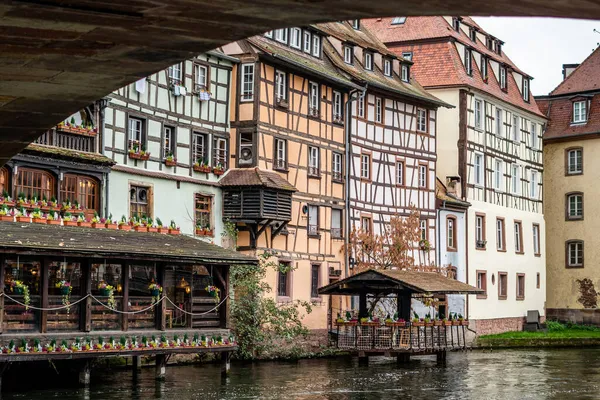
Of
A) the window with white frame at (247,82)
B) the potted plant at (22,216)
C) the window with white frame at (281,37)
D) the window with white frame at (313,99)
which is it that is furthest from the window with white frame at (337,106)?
the potted plant at (22,216)

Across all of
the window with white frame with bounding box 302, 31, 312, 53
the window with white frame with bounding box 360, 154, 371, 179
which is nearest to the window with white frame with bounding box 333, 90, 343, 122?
the window with white frame with bounding box 302, 31, 312, 53

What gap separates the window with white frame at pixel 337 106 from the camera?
40.0 meters

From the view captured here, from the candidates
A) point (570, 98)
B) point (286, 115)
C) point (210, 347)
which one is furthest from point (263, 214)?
point (570, 98)

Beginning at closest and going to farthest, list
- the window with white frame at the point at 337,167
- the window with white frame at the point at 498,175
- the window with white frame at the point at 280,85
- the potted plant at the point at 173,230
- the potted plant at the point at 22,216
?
the potted plant at the point at 22,216, the potted plant at the point at 173,230, the window with white frame at the point at 280,85, the window with white frame at the point at 337,167, the window with white frame at the point at 498,175

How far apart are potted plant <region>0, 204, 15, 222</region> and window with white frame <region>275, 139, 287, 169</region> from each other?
1164cm

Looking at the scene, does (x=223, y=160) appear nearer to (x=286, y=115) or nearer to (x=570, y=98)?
(x=286, y=115)

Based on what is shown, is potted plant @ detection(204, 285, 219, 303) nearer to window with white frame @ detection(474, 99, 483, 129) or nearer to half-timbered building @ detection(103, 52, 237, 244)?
half-timbered building @ detection(103, 52, 237, 244)

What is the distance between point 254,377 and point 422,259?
1682cm

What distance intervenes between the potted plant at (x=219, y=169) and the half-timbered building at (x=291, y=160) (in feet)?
0.78

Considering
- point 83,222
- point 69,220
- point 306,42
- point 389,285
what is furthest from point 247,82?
point 69,220

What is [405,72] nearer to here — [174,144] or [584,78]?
[174,144]

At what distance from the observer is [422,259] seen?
1737 inches

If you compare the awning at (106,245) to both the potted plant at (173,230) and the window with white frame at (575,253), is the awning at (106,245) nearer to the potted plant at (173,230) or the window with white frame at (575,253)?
the potted plant at (173,230)

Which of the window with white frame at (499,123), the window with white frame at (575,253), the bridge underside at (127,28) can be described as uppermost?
the window with white frame at (499,123)
